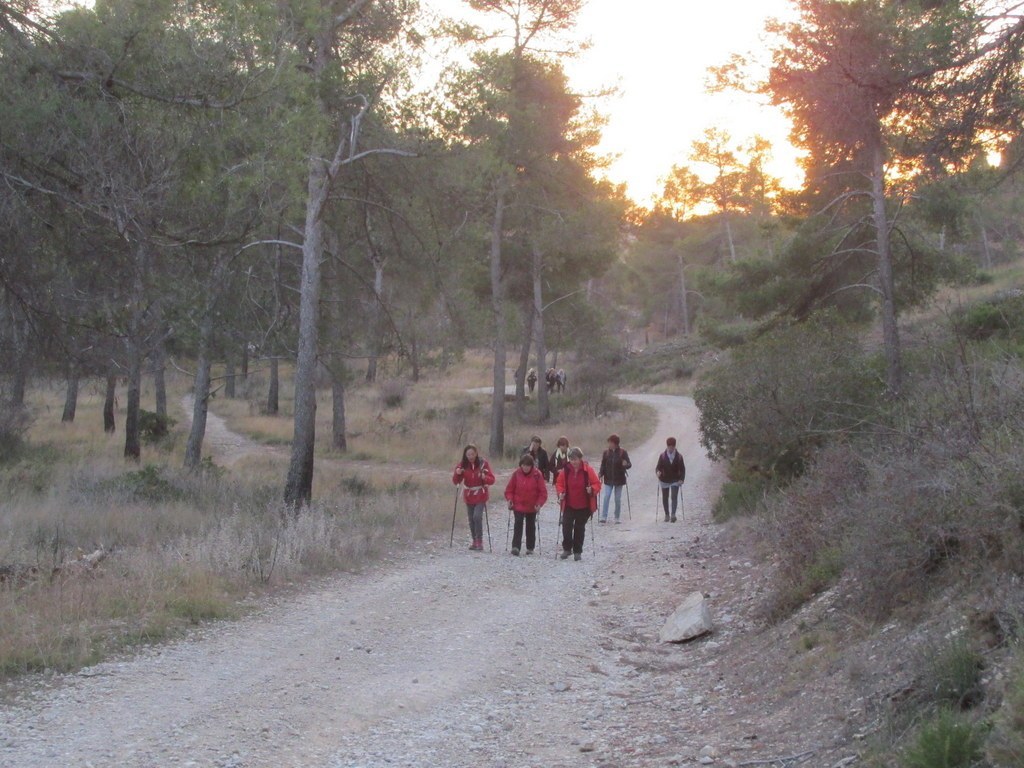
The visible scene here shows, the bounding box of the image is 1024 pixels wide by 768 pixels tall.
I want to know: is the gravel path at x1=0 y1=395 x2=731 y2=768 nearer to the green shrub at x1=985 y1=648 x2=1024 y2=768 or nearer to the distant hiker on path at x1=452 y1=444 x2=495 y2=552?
the green shrub at x1=985 y1=648 x2=1024 y2=768

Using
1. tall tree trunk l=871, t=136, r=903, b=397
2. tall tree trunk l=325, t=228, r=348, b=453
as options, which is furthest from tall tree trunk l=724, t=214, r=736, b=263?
tall tree trunk l=871, t=136, r=903, b=397

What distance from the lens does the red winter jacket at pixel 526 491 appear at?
13266mm

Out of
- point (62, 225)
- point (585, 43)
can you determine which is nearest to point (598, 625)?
point (62, 225)

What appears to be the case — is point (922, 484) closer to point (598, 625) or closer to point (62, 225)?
point (598, 625)

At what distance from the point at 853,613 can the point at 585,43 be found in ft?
72.6

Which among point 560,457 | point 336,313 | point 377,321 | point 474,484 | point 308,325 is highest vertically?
point 336,313

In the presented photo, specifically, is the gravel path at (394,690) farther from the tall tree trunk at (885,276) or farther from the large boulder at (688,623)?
the tall tree trunk at (885,276)

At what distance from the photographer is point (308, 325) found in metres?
15.9

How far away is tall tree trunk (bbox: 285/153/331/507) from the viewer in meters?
15.8

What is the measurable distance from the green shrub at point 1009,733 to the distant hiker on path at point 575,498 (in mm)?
9049

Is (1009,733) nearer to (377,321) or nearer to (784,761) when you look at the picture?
(784,761)

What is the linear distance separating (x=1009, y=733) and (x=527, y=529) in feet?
32.2

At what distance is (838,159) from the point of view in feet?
62.8

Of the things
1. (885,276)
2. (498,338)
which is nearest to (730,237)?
(498,338)
